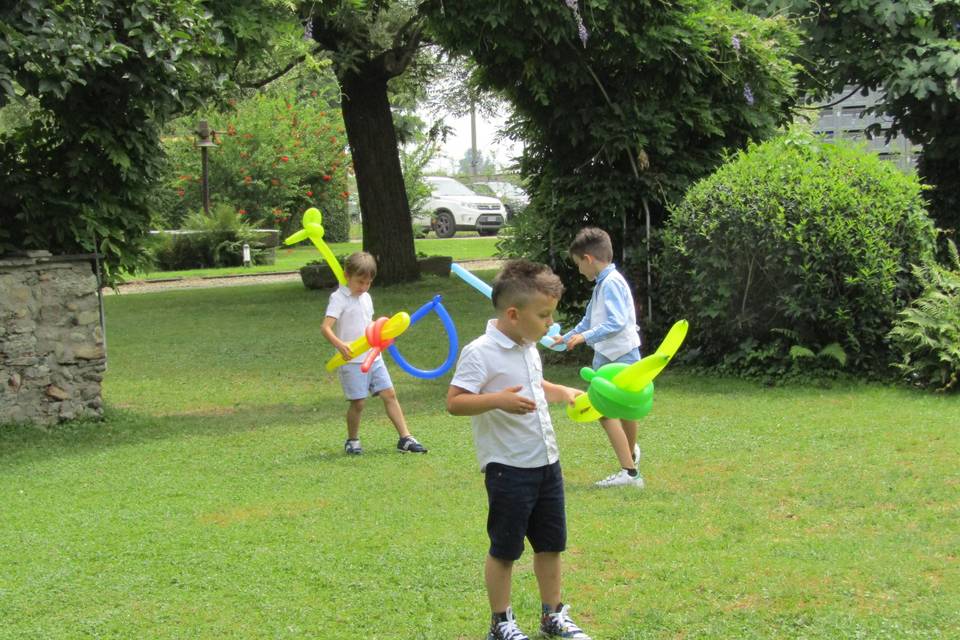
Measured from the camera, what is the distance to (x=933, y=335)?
372 inches

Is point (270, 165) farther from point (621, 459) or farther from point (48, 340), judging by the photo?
point (621, 459)

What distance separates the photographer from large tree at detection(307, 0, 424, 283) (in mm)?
17953

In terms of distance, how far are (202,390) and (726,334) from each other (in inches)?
200

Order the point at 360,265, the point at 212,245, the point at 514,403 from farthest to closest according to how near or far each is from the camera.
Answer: the point at 212,245
the point at 360,265
the point at 514,403

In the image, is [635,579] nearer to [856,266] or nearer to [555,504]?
[555,504]

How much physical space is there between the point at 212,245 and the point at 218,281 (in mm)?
3675

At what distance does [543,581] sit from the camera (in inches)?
174

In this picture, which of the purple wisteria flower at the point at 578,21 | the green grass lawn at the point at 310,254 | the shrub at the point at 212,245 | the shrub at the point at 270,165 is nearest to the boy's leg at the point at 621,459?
the purple wisteria flower at the point at 578,21

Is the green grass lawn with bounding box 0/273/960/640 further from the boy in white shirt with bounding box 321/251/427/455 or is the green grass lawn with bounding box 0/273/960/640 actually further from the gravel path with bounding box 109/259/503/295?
the gravel path with bounding box 109/259/503/295

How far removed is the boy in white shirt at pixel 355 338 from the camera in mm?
8016

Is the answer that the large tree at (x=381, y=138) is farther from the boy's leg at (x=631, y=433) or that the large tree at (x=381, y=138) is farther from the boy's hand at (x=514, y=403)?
the boy's hand at (x=514, y=403)

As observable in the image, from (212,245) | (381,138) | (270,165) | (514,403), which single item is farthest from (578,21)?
(270,165)

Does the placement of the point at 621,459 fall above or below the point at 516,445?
below

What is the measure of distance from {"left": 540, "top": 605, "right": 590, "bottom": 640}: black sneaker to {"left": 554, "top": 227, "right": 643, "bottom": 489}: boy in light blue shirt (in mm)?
2363
